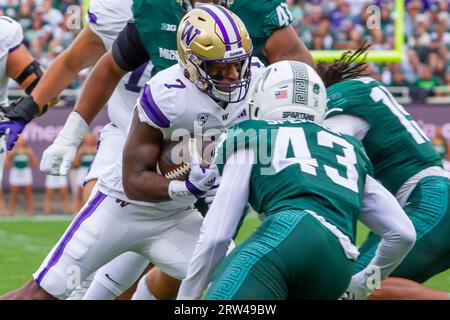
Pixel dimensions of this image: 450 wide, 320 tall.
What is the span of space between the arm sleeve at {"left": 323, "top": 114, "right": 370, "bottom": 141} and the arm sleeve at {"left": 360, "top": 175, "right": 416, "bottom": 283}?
0.70 meters

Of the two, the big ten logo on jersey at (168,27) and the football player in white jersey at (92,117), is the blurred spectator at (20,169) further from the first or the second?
the big ten logo on jersey at (168,27)

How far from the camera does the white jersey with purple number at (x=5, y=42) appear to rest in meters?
5.73

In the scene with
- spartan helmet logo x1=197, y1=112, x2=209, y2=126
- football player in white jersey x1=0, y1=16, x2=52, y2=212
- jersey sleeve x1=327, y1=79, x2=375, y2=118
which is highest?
spartan helmet logo x1=197, y1=112, x2=209, y2=126

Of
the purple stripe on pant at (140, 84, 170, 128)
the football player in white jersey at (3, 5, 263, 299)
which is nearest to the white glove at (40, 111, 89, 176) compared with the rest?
the football player in white jersey at (3, 5, 263, 299)

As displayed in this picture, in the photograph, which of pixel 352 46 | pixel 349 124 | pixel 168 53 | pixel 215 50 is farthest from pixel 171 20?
pixel 352 46

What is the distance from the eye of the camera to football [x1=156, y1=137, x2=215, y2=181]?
13.9 ft

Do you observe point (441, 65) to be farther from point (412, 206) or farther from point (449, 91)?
point (412, 206)

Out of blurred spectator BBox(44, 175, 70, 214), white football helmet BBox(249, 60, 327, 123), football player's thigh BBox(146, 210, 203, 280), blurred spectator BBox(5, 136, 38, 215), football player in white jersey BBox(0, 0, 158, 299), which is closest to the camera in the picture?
white football helmet BBox(249, 60, 327, 123)

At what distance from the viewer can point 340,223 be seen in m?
3.35

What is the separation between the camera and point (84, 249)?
4316 mm

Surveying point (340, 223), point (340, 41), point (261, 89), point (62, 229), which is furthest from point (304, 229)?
point (340, 41)

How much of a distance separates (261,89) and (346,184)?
505 millimetres

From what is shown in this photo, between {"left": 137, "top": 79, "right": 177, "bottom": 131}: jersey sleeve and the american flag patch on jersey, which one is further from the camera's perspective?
{"left": 137, "top": 79, "right": 177, "bottom": 131}: jersey sleeve

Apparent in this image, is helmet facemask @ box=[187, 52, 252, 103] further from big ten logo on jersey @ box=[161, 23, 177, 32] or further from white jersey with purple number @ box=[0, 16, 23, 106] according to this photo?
white jersey with purple number @ box=[0, 16, 23, 106]
